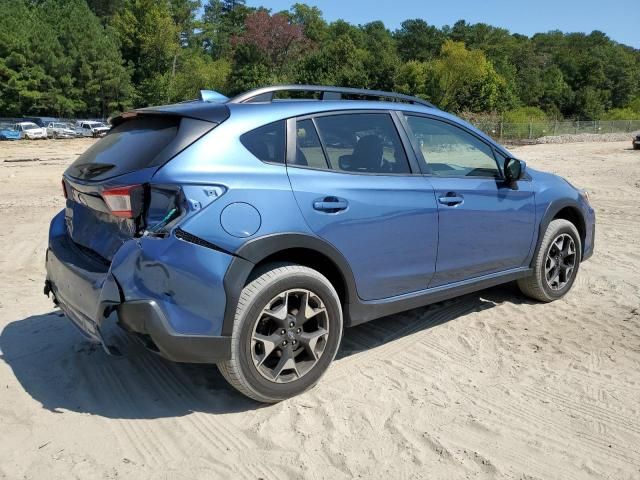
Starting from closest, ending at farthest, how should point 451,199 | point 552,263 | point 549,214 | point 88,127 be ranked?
point 451,199 → point 549,214 → point 552,263 → point 88,127

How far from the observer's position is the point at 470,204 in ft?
13.9

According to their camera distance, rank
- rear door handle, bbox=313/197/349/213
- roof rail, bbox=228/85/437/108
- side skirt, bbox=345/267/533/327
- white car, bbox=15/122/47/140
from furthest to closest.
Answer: white car, bbox=15/122/47/140 < side skirt, bbox=345/267/533/327 < roof rail, bbox=228/85/437/108 < rear door handle, bbox=313/197/349/213

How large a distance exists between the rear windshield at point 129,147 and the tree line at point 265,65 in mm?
54102

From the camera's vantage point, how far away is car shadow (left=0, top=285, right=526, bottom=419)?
3.44m

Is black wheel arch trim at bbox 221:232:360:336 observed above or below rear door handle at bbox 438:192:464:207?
below

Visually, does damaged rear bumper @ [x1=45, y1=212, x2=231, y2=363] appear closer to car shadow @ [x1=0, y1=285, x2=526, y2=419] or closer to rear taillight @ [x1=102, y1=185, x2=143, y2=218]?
rear taillight @ [x1=102, y1=185, x2=143, y2=218]

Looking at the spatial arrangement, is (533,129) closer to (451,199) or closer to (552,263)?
(552,263)

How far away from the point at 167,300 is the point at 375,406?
1.38 m

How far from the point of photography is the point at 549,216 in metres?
4.96

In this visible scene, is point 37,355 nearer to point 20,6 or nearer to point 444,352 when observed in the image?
point 444,352

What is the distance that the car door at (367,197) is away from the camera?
11.3 ft

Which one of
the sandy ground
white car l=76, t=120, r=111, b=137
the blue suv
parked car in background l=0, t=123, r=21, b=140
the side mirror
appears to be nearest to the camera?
the sandy ground

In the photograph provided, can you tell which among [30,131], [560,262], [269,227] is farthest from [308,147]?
[30,131]

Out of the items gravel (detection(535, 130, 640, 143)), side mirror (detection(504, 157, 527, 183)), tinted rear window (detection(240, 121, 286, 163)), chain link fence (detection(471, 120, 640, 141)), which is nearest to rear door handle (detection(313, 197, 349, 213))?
tinted rear window (detection(240, 121, 286, 163))
